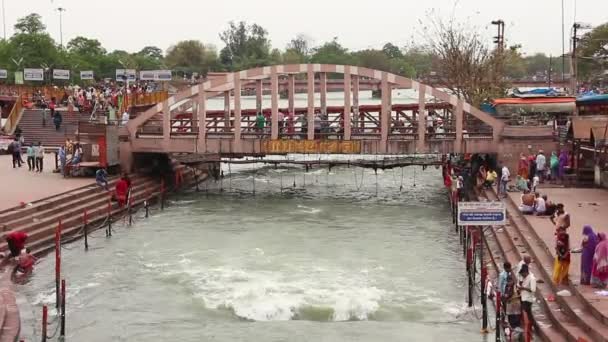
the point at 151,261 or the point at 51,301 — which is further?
the point at 151,261

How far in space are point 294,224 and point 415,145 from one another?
768 centimetres

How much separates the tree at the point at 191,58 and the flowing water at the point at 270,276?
114212mm

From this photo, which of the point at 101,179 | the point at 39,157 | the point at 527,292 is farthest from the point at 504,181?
the point at 39,157

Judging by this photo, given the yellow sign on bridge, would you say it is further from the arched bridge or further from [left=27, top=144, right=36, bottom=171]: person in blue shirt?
[left=27, top=144, right=36, bottom=171]: person in blue shirt

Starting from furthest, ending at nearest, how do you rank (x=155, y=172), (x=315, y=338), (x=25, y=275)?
1. (x=155, y=172)
2. (x=25, y=275)
3. (x=315, y=338)

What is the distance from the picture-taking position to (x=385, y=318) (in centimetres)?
1856

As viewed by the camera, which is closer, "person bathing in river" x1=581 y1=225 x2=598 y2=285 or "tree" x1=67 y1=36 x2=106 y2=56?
"person bathing in river" x1=581 y1=225 x2=598 y2=285

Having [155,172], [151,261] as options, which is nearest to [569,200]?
[151,261]

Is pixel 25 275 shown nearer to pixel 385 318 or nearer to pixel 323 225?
pixel 385 318

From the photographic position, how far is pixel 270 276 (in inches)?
868

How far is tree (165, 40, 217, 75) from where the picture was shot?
486 ft

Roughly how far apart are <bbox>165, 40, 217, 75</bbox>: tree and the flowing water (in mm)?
114212

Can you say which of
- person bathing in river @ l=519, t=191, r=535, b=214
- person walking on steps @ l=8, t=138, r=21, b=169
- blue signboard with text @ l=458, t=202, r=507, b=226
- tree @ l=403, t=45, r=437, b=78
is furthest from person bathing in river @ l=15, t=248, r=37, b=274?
tree @ l=403, t=45, r=437, b=78

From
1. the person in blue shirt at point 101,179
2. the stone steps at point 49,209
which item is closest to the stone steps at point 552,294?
the stone steps at point 49,209
